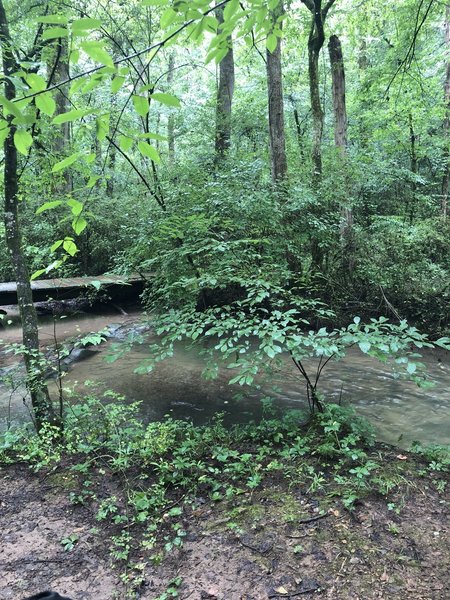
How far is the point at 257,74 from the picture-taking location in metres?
17.7

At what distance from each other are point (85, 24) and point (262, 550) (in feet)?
10.00

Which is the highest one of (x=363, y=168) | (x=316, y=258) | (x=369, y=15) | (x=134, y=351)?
(x=369, y=15)

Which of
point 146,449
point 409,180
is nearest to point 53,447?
point 146,449

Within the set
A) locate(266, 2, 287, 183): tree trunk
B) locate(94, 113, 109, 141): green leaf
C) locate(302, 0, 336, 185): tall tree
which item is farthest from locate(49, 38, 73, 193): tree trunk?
locate(302, 0, 336, 185): tall tree

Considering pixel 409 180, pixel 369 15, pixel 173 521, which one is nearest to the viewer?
pixel 173 521

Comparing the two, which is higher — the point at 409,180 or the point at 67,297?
the point at 409,180

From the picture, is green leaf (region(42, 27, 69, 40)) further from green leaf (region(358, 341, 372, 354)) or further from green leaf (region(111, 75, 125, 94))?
green leaf (region(358, 341, 372, 354))

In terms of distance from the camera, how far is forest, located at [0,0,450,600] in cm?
235

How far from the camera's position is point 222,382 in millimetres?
6832

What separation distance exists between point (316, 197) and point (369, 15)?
213 inches

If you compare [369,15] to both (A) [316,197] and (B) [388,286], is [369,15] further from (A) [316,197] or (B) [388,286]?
(B) [388,286]

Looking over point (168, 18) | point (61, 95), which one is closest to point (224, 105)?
point (61, 95)

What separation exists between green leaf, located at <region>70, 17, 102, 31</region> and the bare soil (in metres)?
2.91

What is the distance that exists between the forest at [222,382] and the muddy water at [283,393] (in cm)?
5
